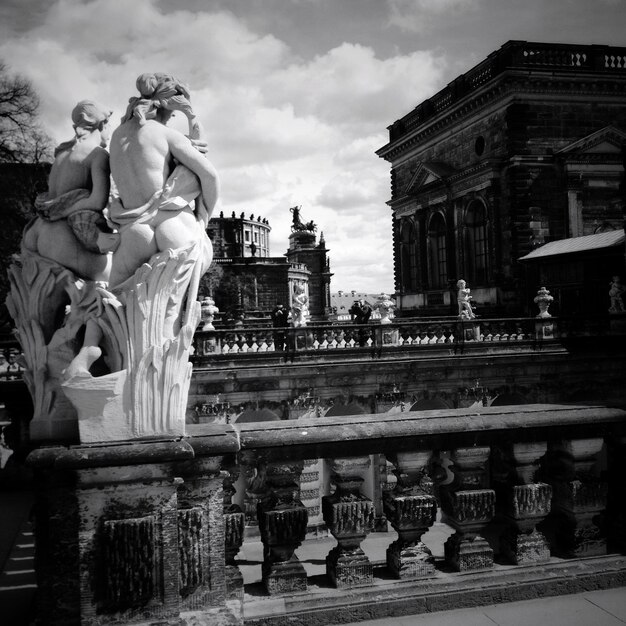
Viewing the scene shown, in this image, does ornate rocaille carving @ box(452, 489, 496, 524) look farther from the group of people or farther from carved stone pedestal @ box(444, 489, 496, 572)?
the group of people

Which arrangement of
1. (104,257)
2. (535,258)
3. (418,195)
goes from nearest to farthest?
1. (104,257)
2. (535,258)
3. (418,195)

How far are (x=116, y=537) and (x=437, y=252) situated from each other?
3323 centimetres

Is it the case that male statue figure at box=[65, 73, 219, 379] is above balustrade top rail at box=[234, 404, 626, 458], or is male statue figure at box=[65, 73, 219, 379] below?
above

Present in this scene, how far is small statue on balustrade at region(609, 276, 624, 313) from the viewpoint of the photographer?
67.2 feet

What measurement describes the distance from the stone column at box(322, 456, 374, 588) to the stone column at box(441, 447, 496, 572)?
46cm

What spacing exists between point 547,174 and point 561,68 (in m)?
4.44

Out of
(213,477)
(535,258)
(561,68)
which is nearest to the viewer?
(213,477)

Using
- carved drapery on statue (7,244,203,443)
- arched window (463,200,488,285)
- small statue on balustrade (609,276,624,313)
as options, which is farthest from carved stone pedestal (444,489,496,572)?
arched window (463,200,488,285)

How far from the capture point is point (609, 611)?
310 cm

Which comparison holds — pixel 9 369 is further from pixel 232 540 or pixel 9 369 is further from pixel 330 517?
pixel 330 517

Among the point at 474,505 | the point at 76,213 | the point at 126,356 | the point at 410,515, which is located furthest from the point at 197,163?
the point at 474,505

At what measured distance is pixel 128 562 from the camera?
279 centimetres

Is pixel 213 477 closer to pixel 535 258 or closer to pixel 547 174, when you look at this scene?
pixel 535 258

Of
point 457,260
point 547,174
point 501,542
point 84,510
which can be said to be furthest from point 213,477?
point 457,260
